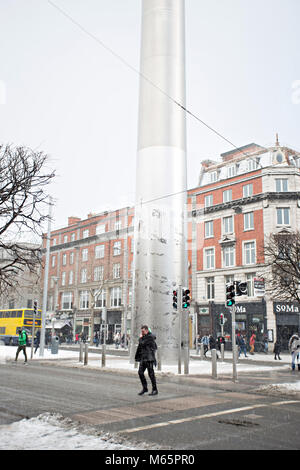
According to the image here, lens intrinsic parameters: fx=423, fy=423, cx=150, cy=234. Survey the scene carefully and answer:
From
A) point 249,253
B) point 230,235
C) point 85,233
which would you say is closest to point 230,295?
point 249,253

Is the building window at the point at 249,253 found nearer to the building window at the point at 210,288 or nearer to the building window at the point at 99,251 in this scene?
the building window at the point at 210,288

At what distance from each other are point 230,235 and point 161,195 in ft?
78.2

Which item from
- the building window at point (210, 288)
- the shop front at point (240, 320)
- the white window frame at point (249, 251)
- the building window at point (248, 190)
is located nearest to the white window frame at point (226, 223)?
the white window frame at point (249, 251)

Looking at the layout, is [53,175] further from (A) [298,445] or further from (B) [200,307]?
(B) [200,307]

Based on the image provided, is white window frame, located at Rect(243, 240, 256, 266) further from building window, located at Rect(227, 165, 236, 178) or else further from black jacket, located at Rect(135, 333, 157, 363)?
black jacket, located at Rect(135, 333, 157, 363)

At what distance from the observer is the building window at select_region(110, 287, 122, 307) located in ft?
187

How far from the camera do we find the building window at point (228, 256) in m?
43.8

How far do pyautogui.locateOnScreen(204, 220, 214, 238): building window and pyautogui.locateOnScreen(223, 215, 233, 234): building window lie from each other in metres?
1.64

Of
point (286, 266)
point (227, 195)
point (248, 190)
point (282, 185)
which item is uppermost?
point (227, 195)

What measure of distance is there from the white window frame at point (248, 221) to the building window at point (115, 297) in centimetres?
2157

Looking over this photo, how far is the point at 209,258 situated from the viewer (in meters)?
46.2

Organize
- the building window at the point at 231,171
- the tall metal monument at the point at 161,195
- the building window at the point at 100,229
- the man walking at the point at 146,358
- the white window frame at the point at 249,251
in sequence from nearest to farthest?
the man walking at the point at 146,358, the tall metal monument at the point at 161,195, the white window frame at the point at 249,251, the building window at the point at 231,171, the building window at the point at 100,229

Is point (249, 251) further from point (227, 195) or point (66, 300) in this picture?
point (66, 300)

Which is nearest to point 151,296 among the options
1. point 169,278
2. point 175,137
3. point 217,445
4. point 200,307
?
point 169,278
